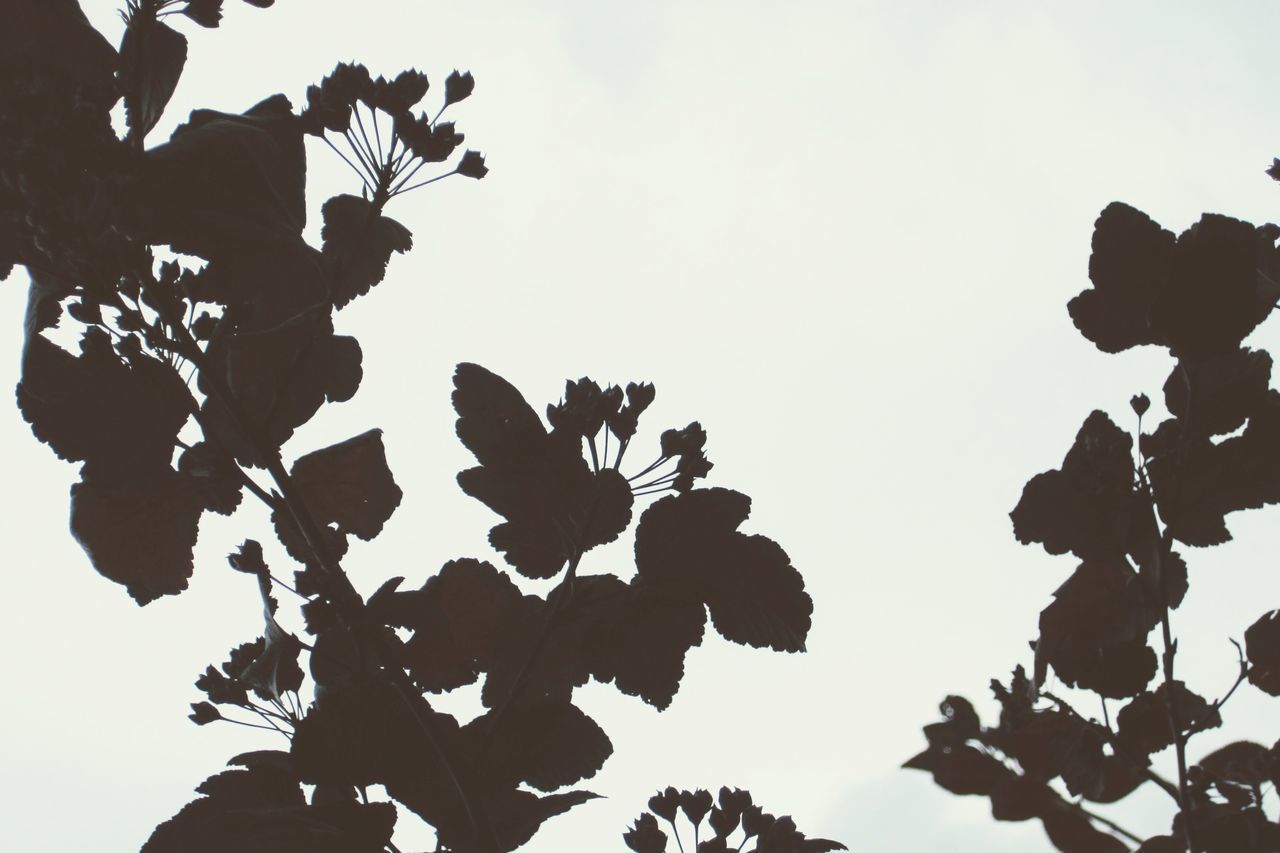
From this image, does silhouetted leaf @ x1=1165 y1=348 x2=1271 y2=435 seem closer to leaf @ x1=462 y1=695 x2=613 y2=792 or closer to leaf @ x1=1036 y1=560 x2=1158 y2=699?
leaf @ x1=1036 y1=560 x2=1158 y2=699

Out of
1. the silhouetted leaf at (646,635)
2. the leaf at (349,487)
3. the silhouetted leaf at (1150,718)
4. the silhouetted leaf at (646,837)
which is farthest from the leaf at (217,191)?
the silhouetted leaf at (1150,718)

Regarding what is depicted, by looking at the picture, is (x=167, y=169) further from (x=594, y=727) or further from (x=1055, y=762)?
(x=1055, y=762)

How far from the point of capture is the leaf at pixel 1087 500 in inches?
70.5

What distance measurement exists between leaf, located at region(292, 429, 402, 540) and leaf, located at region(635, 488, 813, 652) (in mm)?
395

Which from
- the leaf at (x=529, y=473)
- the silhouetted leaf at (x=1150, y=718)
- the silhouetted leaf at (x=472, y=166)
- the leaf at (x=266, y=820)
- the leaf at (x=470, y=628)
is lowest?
the leaf at (x=266, y=820)

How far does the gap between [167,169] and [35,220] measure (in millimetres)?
178

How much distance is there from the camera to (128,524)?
5.37 feet

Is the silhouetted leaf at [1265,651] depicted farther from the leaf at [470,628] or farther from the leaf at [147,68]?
the leaf at [147,68]

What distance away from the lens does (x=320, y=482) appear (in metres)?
1.73

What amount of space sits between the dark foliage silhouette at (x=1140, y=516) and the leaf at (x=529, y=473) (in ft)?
2.13

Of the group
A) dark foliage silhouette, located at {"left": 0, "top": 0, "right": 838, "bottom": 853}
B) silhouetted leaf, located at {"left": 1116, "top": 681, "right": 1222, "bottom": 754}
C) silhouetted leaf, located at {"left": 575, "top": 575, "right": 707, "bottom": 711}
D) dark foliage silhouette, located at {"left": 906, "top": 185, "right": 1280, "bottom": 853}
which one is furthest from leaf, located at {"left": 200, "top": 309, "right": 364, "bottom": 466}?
silhouetted leaf, located at {"left": 1116, "top": 681, "right": 1222, "bottom": 754}

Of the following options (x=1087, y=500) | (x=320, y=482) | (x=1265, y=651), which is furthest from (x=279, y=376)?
(x=1265, y=651)

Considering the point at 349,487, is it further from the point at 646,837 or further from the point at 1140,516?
the point at 1140,516

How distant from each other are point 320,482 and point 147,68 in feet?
2.11
